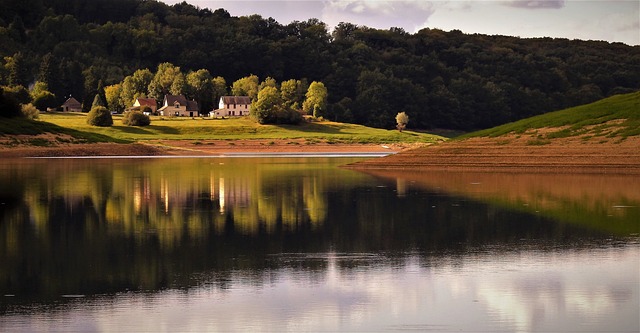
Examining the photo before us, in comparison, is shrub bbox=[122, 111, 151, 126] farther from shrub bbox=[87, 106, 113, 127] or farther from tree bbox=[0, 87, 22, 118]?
tree bbox=[0, 87, 22, 118]

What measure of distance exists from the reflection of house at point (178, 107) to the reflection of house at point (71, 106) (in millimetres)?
17146

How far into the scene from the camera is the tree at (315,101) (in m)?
187

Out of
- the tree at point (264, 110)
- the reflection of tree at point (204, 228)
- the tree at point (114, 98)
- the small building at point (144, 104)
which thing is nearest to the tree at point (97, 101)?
the tree at point (114, 98)

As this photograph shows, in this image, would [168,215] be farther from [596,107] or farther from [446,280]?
[596,107]

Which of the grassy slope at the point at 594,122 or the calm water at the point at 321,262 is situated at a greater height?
the grassy slope at the point at 594,122

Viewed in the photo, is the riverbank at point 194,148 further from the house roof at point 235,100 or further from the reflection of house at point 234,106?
the house roof at point 235,100

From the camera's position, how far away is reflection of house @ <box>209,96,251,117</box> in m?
192

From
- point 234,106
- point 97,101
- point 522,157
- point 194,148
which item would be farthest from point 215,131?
point 522,157

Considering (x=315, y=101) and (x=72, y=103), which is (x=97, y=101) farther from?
(x=315, y=101)

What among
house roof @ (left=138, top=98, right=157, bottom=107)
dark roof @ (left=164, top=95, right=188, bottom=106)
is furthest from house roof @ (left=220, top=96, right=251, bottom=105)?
house roof @ (left=138, top=98, right=157, bottom=107)

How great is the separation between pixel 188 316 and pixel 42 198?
29434mm

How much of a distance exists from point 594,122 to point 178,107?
120456mm

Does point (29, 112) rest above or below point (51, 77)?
below

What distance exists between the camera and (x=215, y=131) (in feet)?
488
